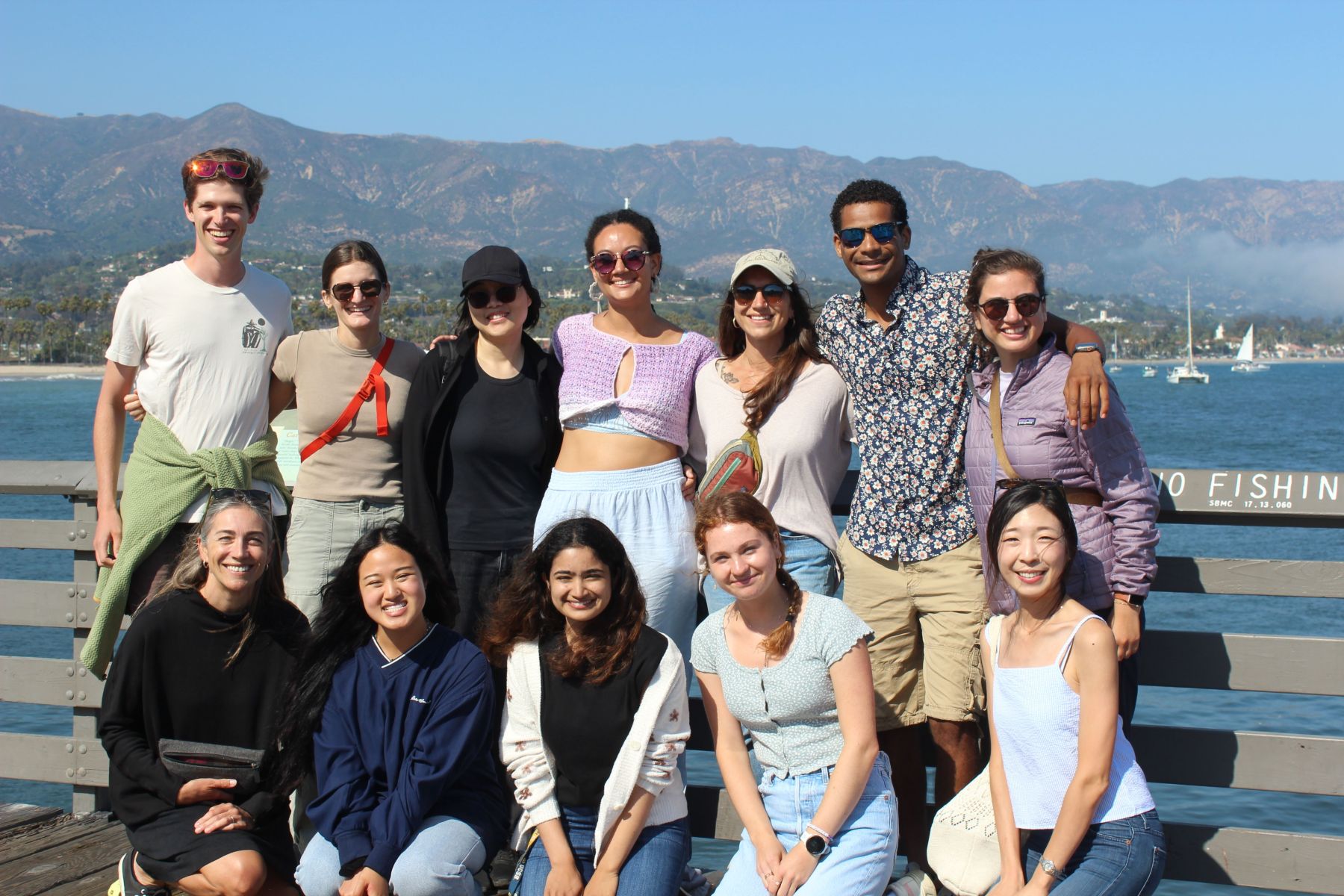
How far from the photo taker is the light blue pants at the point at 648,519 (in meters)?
4.12

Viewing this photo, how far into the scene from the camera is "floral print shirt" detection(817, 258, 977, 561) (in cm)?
391

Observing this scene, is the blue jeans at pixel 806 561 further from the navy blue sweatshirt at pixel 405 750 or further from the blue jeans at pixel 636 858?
the navy blue sweatshirt at pixel 405 750

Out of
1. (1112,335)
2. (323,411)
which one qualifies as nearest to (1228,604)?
(323,411)

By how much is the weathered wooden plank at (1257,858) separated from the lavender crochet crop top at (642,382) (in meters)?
2.18

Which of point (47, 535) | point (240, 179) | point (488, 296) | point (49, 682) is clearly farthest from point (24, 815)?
point (488, 296)

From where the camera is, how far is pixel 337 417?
4434 millimetres

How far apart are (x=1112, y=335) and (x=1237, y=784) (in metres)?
202

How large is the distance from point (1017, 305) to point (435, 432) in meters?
2.01

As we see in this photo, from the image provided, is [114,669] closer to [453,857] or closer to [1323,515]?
[453,857]

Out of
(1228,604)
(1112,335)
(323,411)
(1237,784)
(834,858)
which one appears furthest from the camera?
(1112,335)

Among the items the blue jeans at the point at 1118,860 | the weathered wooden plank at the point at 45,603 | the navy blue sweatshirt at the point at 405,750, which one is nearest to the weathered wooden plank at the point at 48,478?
the weathered wooden plank at the point at 45,603

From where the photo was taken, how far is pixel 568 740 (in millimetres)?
3879

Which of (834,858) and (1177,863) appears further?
(1177,863)

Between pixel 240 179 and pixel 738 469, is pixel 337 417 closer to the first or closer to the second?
pixel 240 179
